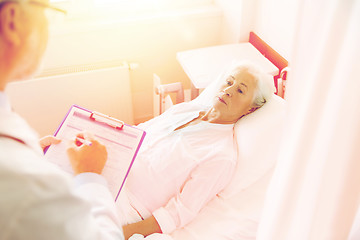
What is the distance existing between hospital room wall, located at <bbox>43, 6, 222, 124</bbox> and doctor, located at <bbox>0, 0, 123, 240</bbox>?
1545mm

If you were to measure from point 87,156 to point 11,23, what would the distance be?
1.70 ft

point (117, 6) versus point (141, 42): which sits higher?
point (117, 6)

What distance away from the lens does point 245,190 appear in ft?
4.95

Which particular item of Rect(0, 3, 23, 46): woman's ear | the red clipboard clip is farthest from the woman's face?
Rect(0, 3, 23, 46): woman's ear

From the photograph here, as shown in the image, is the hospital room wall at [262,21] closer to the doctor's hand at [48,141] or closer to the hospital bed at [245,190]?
the hospital bed at [245,190]

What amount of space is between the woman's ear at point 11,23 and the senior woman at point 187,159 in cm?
101

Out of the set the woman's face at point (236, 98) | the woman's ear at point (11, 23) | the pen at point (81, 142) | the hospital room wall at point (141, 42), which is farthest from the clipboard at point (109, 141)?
the hospital room wall at point (141, 42)

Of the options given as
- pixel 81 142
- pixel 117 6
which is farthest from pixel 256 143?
pixel 117 6

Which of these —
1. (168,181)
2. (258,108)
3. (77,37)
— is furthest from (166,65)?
(168,181)

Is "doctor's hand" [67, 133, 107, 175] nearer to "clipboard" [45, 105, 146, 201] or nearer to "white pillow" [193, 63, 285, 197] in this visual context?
"clipboard" [45, 105, 146, 201]

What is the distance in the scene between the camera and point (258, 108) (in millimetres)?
1660

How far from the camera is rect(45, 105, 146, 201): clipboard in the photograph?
48.6 inches

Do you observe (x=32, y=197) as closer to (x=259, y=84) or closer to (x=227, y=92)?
(x=227, y=92)

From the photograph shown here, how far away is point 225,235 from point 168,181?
321 mm
